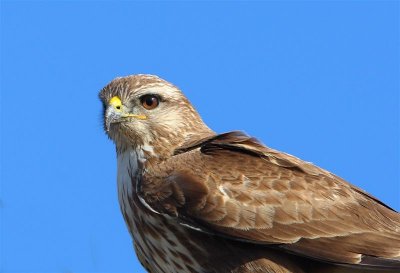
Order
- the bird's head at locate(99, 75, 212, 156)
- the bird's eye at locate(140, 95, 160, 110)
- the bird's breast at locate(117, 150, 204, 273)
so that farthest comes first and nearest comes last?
1. the bird's eye at locate(140, 95, 160, 110)
2. the bird's head at locate(99, 75, 212, 156)
3. the bird's breast at locate(117, 150, 204, 273)

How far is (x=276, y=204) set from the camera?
7242 millimetres

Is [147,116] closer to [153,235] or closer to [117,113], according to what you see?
[117,113]

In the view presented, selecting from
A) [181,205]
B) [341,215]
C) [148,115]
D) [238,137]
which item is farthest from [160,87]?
[341,215]

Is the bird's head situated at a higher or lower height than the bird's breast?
higher

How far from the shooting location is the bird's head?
8219mm

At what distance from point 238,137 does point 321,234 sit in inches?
45.0

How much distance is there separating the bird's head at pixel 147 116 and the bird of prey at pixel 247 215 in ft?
0.80

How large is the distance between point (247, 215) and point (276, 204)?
234 millimetres

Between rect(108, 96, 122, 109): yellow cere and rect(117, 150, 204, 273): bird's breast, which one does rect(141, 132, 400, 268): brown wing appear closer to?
rect(117, 150, 204, 273): bird's breast

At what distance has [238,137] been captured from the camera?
25.7 feet

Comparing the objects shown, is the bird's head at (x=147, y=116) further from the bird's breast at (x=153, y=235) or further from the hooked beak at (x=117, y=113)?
the bird's breast at (x=153, y=235)

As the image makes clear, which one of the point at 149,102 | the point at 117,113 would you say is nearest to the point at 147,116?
the point at 149,102

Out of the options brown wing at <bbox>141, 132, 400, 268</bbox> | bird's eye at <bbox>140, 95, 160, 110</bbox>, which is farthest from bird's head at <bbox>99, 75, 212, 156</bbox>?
brown wing at <bbox>141, 132, 400, 268</bbox>

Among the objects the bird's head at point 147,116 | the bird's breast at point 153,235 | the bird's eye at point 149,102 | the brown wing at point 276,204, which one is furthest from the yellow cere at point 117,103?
the brown wing at point 276,204
